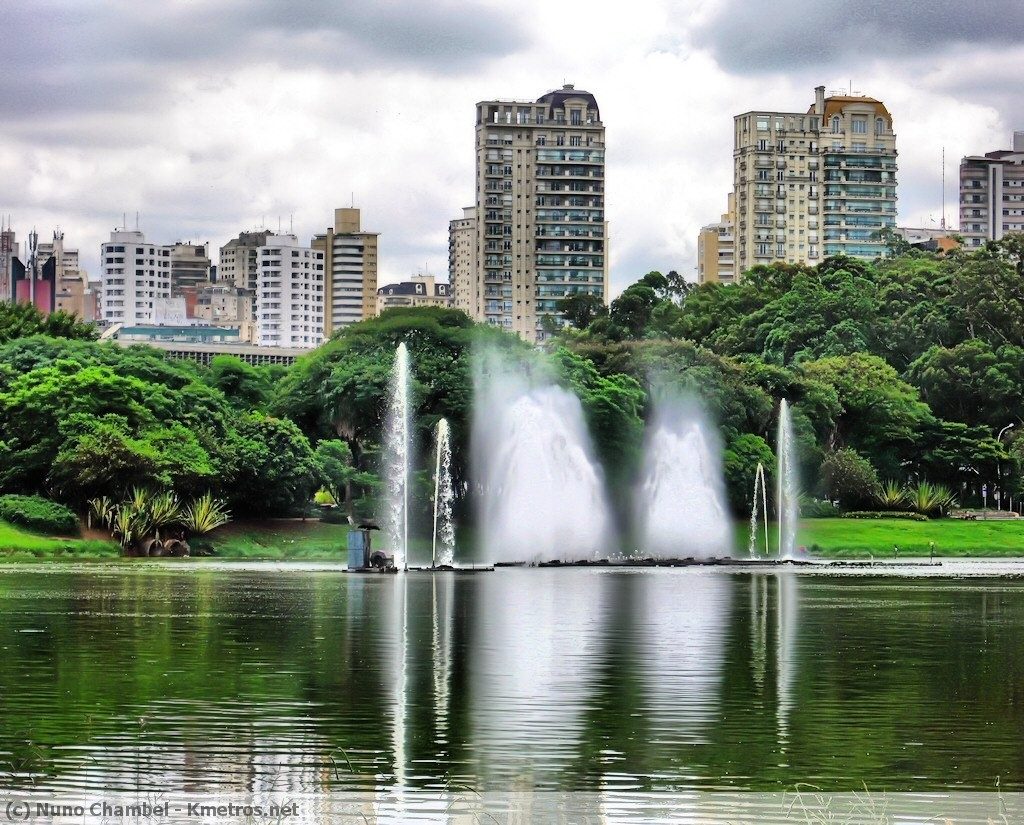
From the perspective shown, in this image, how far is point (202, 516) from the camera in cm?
6875

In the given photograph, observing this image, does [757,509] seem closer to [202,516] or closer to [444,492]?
[444,492]

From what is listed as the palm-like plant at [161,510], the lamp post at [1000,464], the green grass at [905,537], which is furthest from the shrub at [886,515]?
the palm-like plant at [161,510]

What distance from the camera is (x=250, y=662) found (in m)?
26.5

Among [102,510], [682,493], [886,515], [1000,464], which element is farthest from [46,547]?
[1000,464]

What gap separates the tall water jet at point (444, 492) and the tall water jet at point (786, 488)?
525 inches

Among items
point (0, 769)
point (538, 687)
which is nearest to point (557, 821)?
point (0, 769)

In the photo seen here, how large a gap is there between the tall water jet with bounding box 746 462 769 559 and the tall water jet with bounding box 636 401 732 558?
46.9 inches

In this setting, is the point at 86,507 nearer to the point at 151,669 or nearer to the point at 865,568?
the point at 865,568

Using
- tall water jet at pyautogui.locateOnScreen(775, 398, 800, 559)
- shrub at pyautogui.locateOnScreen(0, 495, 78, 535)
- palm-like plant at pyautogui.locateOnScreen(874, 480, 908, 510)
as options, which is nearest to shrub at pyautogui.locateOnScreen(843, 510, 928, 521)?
palm-like plant at pyautogui.locateOnScreen(874, 480, 908, 510)

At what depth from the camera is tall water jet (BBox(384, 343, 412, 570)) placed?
223 feet

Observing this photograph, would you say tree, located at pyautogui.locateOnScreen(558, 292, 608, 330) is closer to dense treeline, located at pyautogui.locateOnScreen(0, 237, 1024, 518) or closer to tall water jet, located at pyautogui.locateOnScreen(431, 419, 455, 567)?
dense treeline, located at pyautogui.locateOnScreen(0, 237, 1024, 518)

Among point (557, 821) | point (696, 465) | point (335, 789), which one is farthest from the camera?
point (696, 465)

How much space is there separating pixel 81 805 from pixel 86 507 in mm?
54212

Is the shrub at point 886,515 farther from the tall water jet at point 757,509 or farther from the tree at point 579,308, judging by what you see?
the tree at point 579,308
